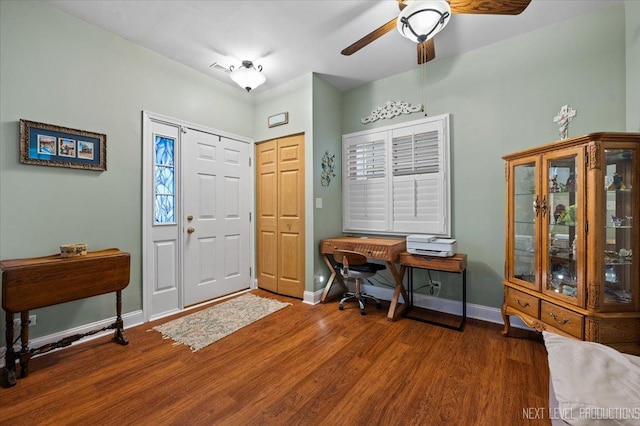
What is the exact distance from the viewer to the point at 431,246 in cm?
259

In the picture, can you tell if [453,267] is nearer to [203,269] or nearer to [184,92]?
[203,269]

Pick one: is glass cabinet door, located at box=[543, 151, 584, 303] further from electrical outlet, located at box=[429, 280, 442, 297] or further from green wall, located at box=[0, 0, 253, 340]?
green wall, located at box=[0, 0, 253, 340]

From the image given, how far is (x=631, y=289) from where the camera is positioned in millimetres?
1752

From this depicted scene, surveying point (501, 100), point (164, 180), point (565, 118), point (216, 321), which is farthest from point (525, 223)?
point (164, 180)

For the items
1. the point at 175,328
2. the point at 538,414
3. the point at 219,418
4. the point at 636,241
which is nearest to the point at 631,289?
the point at 636,241

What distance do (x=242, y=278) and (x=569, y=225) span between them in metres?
3.39

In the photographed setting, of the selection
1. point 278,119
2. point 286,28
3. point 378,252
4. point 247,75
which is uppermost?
point 286,28

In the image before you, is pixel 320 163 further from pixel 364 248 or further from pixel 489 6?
pixel 489 6

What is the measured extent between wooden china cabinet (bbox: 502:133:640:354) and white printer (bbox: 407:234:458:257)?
0.63 m

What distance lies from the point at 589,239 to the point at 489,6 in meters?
1.62

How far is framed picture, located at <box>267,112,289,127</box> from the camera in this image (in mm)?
3396

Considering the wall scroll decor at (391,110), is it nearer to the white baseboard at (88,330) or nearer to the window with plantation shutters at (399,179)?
the window with plantation shutters at (399,179)

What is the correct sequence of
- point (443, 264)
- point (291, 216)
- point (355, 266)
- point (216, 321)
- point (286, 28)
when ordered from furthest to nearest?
point (291, 216) → point (355, 266) → point (216, 321) → point (443, 264) → point (286, 28)

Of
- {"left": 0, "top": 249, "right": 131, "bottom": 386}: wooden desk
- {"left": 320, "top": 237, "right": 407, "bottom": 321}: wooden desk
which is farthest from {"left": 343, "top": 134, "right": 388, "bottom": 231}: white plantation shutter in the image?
{"left": 0, "top": 249, "right": 131, "bottom": 386}: wooden desk
